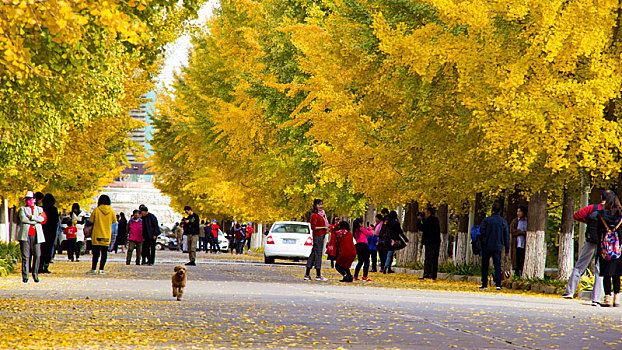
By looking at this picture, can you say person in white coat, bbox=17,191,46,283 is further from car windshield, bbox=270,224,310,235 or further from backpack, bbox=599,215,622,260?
car windshield, bbox=270,224,310,235

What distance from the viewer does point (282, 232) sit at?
41688 millimetres

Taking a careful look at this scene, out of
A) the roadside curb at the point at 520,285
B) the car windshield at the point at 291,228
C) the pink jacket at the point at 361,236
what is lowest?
the roadside curb at the point at 520,285

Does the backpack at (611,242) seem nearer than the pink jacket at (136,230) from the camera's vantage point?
Yes

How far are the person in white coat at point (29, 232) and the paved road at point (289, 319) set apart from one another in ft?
2.42

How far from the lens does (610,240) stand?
58.9 feet

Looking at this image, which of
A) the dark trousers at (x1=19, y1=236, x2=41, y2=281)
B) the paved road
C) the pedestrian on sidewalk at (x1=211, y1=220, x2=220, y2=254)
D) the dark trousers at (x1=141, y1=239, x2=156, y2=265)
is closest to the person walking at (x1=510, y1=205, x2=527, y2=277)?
the paved road

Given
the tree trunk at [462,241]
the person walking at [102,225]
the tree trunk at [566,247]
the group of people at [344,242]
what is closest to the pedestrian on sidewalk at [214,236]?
the tree trunk at [462,241]

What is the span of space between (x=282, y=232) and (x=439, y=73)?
1897 cm

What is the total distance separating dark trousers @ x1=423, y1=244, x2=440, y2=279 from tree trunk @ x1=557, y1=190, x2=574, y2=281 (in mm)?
5117

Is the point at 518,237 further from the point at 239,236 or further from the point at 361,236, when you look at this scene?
the point at 239,236

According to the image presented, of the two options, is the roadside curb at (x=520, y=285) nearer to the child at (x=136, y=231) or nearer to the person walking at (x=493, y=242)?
the person walking at (x=493, y=242)

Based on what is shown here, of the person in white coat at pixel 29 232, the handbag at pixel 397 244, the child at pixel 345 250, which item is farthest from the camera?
the handbag at pixel 397 244

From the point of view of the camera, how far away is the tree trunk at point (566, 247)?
77.1ft

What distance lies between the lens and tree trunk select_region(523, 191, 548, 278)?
2470cm
